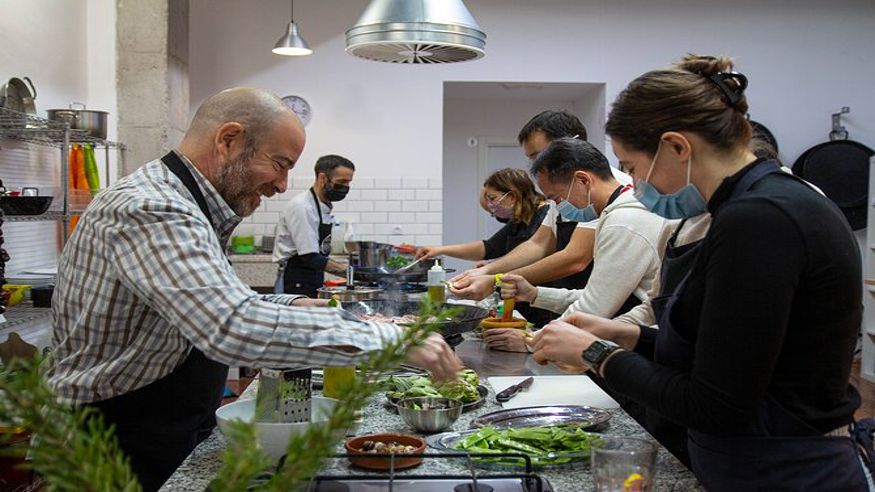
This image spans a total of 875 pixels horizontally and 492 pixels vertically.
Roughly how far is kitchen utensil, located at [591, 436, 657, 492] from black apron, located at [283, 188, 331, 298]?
4904mm

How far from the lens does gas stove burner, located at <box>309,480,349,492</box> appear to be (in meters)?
1.51

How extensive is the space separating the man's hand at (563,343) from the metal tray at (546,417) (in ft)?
0.62

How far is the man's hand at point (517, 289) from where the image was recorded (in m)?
3.48

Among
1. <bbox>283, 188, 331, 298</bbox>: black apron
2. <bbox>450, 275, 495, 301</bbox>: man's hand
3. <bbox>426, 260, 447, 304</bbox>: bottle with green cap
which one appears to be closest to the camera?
<bbox>426, 260, 447, 304</bbox>: bottle with green cap

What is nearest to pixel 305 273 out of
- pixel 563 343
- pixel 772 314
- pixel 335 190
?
pixel 335 190

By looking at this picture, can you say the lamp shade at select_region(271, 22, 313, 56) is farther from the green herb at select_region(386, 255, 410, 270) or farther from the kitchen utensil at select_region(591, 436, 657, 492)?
the kitchen utensil at select_region(591, 436, 657, 492)

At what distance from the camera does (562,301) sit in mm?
3555

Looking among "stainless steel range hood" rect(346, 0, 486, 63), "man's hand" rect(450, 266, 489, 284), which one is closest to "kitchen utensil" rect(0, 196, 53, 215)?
"stainless steel range hood" rect(346, 0, 486, 63)

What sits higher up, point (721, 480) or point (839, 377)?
point (839, 377)

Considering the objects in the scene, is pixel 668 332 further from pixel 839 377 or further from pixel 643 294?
pixel 643 294

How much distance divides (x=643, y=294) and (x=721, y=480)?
153 cm

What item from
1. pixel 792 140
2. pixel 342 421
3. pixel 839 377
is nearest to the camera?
pixel 342 421

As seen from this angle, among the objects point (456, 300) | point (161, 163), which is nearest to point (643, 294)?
point (456, 300)

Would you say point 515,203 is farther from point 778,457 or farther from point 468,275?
point 778,457
